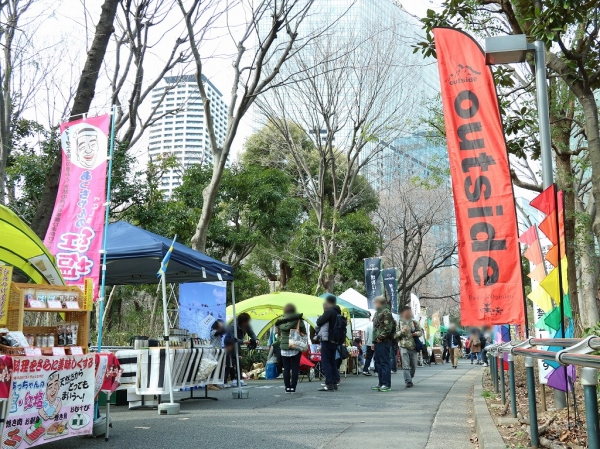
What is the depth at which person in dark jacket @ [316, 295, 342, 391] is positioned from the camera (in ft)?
39.1

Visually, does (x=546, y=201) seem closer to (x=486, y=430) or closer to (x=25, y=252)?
(x=486, y=430)

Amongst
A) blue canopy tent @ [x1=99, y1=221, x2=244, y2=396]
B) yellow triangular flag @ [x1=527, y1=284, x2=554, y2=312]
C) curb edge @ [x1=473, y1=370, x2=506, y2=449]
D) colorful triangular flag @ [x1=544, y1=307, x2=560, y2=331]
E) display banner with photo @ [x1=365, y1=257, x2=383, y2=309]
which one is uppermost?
display banner with photo @ [x1=365, y1=257, x2=383, y2=309]

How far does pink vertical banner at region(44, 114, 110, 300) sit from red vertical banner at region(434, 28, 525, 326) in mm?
4351

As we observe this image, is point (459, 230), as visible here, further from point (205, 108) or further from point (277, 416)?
point (205, 108)

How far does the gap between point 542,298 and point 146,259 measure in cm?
639

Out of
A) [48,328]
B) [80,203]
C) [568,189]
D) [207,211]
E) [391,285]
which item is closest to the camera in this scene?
[48,328]

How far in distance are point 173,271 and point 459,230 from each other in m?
6.21

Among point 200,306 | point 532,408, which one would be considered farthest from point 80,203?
point 200,306

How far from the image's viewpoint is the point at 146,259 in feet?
33.4

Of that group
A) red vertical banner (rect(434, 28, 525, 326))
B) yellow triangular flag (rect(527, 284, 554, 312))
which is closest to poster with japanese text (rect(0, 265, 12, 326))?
red vertical banner (rect(434, 28, 525, 326))

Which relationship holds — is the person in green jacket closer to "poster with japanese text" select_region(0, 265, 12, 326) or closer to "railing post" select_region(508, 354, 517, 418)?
"railing post" select_region(508, 354, 517, 418)

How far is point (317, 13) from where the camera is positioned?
625 inches

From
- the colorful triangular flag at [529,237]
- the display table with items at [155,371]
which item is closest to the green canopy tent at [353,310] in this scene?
the display table with items at [155,371]

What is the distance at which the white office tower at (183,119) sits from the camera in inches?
645
